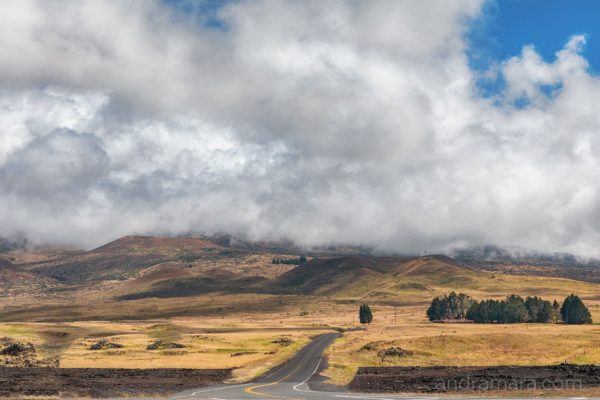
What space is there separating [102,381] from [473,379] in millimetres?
49381

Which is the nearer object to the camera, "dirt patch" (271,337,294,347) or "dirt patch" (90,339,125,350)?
"dirt patch" (90,339,125,350)

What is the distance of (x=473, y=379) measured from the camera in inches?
3322

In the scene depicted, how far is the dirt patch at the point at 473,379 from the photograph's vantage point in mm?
76750

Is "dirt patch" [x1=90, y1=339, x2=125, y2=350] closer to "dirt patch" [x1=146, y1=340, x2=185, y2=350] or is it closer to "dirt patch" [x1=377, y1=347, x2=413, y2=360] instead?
"dirt patch" [x1=146, y1=340, x2=185, y2=350]

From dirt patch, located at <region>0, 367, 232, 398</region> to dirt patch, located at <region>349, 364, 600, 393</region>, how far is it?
2299 centimetres

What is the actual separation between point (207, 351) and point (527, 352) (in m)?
68.5

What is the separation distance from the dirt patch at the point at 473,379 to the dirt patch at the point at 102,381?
22988 mm

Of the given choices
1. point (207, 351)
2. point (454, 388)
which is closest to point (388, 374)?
point (454, 388)

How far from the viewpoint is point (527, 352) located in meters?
125

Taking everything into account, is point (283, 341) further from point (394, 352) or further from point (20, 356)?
point (20, 356)

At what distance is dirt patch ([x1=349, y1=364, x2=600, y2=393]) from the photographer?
7675 centimetres

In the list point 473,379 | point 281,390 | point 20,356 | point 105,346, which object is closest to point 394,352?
point 473,379

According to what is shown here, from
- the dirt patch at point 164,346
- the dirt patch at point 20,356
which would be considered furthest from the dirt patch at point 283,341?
the dirt patch at point 20,356

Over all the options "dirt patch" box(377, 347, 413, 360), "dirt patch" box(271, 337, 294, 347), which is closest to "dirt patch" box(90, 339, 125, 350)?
"dirt patch" box(271, 337, 294, 347)
